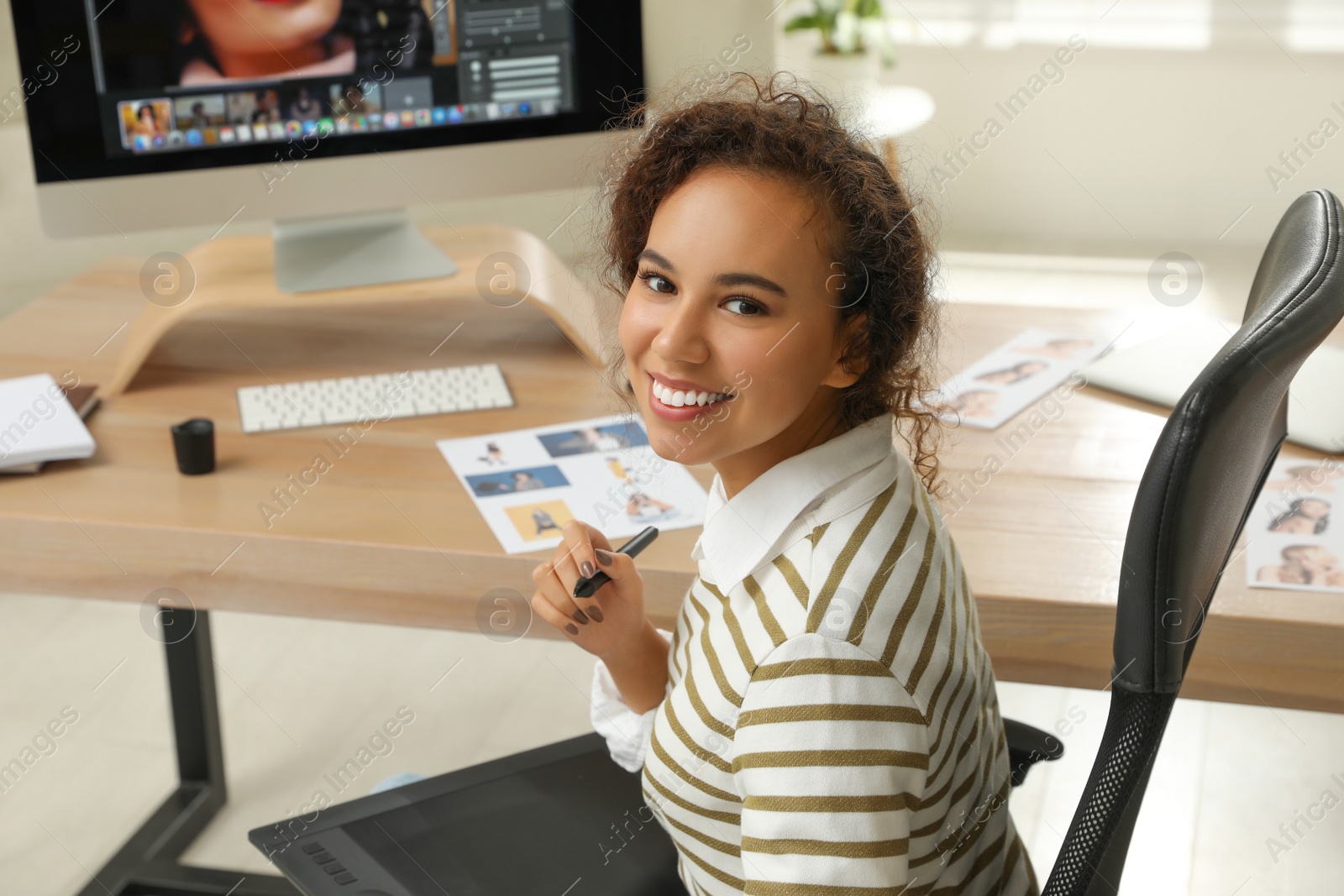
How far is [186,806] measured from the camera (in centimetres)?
194

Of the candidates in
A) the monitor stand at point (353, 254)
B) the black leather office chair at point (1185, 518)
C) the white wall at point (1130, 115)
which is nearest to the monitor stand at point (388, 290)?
the monitor stand at point (353, 254)

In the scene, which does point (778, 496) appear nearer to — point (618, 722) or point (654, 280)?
point (654, 280)

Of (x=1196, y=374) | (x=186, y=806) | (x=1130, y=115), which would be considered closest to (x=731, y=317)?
(x=1196, y=374)

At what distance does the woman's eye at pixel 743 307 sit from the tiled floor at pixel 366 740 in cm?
131

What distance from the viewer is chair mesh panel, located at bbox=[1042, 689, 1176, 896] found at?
723 mm

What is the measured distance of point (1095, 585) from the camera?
45.4 inches

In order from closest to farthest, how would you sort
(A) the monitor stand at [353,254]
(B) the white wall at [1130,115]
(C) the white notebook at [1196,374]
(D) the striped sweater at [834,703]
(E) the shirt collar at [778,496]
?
(D) the striped sweater at [834,703], (E) the shirt collar at [778,496], (C) the white notebook at [1196,374], (A) the monitor stand at [353,254], (B) the white wall at [1130,115]

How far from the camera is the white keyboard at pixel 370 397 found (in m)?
1.51

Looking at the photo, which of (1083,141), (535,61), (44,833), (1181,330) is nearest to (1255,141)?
(1083,141)

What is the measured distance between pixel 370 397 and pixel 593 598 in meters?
0.60

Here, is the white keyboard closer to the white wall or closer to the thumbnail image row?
the thumbnail image row

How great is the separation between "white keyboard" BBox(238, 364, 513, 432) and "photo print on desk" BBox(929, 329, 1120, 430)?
54 cm

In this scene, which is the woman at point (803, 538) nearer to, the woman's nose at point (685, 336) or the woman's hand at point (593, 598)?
the woman's nose at point (685, 336)

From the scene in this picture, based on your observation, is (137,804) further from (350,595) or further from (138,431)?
(350,595)
